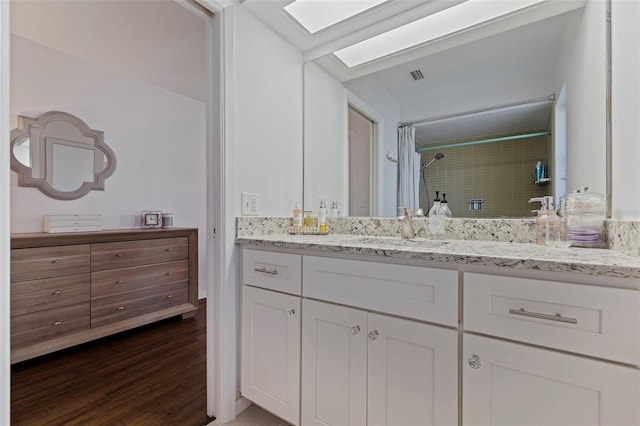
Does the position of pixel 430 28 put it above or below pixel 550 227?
above

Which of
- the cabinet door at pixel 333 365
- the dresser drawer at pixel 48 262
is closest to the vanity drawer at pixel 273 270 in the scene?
the cabinet door at pixel 333 365

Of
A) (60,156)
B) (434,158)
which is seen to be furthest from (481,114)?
(60,156)

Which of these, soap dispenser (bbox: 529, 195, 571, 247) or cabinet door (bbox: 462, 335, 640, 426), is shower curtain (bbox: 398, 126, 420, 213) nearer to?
soap dispenser (bbox: 529, 195, 571, 247)

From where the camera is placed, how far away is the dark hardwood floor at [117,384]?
1486mm

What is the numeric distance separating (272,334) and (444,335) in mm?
770

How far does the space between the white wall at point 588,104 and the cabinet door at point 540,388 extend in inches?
28.7

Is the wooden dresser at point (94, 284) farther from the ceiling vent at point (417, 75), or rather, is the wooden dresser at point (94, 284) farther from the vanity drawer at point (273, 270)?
the ceiling vent at point (417, 75)

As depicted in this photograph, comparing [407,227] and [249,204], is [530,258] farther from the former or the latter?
[249,204]

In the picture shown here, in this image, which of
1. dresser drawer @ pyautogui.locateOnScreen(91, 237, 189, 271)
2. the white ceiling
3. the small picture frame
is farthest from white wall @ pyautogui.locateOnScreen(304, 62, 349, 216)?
the small picture frame

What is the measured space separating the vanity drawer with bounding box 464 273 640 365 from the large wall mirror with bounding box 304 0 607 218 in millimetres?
630

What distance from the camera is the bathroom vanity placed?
28.9 inches

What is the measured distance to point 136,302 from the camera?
2574mm

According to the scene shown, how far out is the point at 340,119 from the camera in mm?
1967

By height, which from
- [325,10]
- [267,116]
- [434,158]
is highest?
[325,10]
